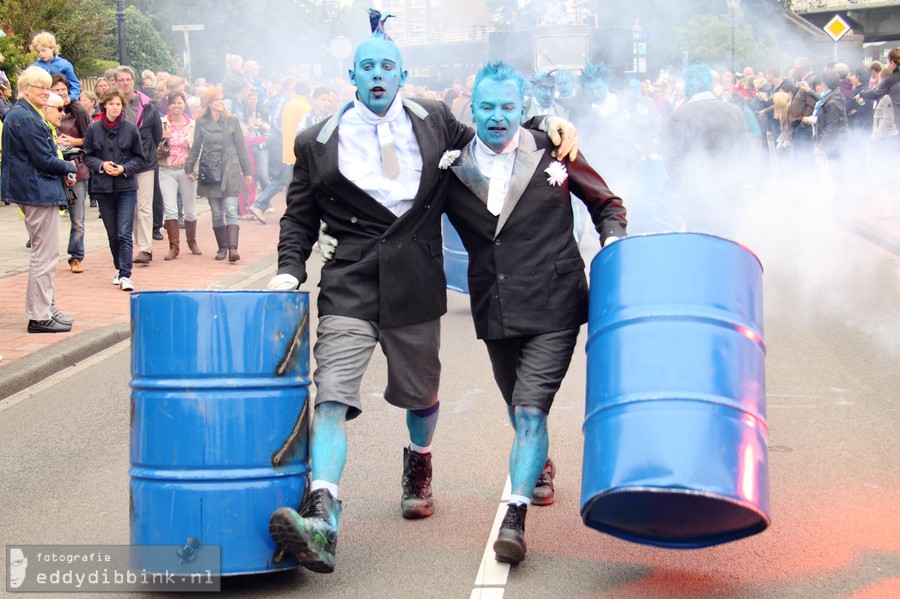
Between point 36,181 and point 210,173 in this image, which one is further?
point 210,173

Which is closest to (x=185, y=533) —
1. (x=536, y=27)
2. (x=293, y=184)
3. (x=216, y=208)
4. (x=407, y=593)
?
(x=407, y=593)

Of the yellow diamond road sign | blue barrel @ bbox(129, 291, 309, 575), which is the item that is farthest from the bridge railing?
blue barrel @ bbox(129, 291, 309, 575)

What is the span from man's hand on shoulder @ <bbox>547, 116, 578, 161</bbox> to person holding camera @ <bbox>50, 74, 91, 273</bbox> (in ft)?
24.9

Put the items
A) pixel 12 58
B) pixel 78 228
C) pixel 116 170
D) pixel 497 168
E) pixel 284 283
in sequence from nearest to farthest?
pixel 284 283, pixel 497 168, pixel 116 170, pixel 78 228, pixel 12 58

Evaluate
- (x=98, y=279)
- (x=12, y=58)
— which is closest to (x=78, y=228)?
(x=98, y=279)

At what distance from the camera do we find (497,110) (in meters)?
4.25

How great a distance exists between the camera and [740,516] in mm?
3885

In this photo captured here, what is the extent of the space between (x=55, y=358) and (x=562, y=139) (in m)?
4.63

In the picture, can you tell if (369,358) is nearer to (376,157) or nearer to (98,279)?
(376,157)

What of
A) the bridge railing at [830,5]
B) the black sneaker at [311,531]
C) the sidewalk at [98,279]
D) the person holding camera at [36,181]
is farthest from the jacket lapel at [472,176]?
the bridge railing at [830,5]

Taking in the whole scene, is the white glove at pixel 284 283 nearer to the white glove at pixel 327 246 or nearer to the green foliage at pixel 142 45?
the white glove at pixel 327 246

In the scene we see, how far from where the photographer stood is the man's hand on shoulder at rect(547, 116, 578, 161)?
4359 mm

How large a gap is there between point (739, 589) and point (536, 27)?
2830 centimetres

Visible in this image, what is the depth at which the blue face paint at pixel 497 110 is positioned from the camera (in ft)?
13.9
